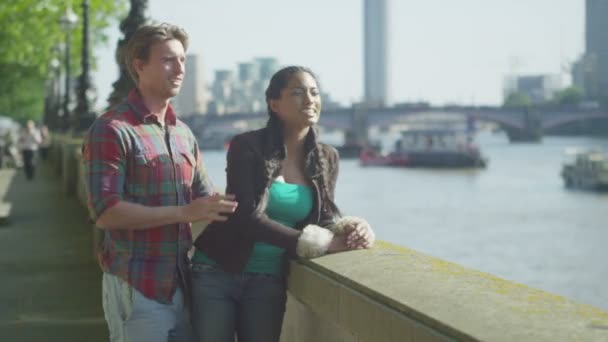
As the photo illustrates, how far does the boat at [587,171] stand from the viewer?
6091cm

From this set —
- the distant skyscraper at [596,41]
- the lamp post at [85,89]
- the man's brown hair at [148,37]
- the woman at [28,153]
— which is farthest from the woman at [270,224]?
the distant skyscraper at [596,41]

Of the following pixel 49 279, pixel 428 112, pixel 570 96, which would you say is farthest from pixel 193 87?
pixel 49 279

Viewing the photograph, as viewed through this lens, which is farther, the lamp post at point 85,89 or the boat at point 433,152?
the boat at point 433,152

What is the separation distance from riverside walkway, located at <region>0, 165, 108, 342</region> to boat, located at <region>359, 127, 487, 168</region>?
230 ft

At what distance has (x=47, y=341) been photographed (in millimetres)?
4801

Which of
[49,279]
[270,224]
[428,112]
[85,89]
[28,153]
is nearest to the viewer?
[270,224]

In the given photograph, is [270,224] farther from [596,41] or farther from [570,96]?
[596,41]

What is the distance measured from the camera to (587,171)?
62.6 metres

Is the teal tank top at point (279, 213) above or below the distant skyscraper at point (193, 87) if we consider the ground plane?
below

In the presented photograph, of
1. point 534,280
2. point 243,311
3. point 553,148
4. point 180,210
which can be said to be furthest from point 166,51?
point 553,148

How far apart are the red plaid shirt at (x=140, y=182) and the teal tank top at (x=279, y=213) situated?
0.29 metres

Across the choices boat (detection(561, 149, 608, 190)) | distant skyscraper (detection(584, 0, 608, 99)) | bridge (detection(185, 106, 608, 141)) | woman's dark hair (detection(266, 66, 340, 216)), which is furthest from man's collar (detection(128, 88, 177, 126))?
distant skyscraper (detection(584, 0, 608, 99))

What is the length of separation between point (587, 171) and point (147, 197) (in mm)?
62287

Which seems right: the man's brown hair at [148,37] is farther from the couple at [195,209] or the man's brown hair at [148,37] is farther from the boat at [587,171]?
the boat at [587,171]
